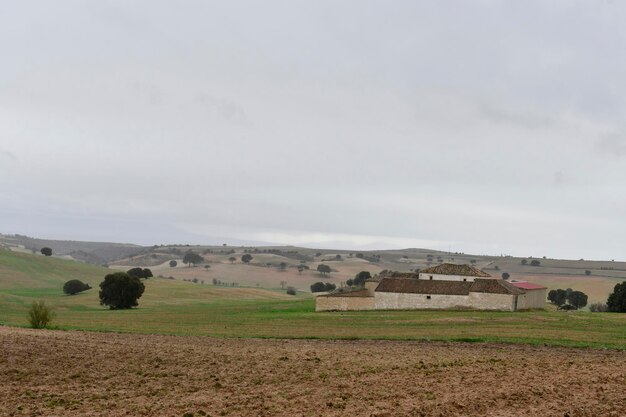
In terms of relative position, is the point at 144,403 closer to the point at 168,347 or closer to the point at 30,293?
the point at 168,347

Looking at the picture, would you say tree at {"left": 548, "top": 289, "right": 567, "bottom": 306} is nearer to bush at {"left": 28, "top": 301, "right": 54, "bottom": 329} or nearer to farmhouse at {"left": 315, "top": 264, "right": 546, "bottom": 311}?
farmhouse at {"left": 315, "top": 264, "right": 546, "bottom": 311}

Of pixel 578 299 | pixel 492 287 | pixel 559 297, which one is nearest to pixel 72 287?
pixel 492 287

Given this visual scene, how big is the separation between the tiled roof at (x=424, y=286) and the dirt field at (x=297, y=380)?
137 ft

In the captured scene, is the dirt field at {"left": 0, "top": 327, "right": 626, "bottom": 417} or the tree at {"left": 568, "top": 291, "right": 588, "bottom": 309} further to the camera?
the tree at {"left": 568, "top": 291, "right": 588, "bottom": 309}

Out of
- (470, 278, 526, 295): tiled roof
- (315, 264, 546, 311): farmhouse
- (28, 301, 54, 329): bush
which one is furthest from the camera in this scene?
(315, 264, 546, 311): farmhouse

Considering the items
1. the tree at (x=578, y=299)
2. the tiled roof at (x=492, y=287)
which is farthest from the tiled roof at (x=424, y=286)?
the tree at (x=578, y=299)

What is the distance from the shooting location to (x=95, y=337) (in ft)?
132

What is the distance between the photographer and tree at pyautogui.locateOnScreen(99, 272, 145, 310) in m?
86.8

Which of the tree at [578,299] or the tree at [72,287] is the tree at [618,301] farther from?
the tree at [72,287]

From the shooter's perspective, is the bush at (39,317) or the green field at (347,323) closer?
the green field at (347,323)

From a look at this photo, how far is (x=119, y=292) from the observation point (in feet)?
284

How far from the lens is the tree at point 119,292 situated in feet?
285

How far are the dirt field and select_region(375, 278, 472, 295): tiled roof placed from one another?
137ft

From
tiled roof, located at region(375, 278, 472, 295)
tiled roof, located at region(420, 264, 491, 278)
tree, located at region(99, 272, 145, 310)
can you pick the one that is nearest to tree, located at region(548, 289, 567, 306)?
tiled roof, located at region(420, 264, 491, 278)
